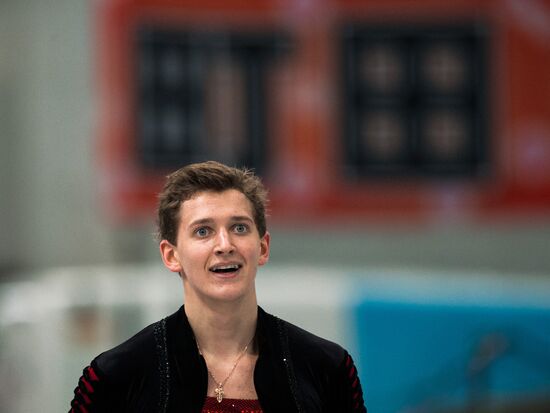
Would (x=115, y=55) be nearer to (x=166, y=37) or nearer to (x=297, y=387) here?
(x=166, y=37)

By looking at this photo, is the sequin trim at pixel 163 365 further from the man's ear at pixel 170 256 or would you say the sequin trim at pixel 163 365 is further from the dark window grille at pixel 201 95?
the dark window grille at pixel 201 95

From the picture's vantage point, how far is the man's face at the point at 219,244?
94.7 inches

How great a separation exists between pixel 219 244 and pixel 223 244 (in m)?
0.01

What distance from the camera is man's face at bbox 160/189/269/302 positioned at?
241cm

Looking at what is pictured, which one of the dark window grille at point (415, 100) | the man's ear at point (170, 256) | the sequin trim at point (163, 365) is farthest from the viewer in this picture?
the dark window grille at point (415, 100)

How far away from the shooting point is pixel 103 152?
10008mm

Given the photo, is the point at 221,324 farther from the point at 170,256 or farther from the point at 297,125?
the point at 297,125

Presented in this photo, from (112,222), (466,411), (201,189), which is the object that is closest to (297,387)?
(201,189)

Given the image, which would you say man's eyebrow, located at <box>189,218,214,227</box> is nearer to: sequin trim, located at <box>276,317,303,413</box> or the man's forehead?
the man's forehead

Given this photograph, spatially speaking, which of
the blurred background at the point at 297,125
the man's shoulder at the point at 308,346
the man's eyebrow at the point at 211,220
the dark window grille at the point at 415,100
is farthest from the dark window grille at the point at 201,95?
the man's eyebrow at the point at 211,220

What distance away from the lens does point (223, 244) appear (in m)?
2.39

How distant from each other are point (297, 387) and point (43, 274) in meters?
7.72

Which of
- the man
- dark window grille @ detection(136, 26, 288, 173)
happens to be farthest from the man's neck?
dark window grille @ detection(136, 26, 288, 173)

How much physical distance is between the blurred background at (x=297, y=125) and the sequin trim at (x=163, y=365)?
7.26 meters
